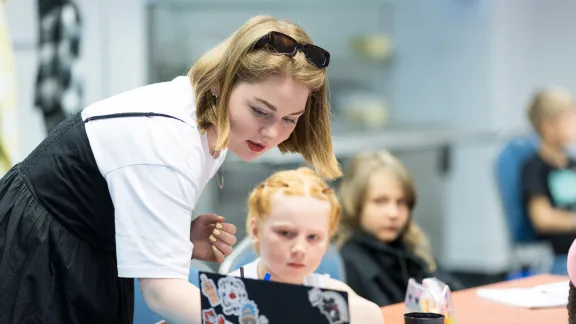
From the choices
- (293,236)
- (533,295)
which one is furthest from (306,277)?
(533,295)

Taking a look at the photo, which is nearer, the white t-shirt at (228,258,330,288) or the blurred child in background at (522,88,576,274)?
the white t-shirt at (228,258,330,288)

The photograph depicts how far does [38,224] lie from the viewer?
1808 millimetres

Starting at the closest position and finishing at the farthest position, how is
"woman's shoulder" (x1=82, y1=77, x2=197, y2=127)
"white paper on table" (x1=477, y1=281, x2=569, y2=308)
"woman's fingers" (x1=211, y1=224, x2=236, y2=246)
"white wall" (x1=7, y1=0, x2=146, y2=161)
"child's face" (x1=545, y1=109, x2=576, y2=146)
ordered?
"woman's shoulder" (x1=82, y1=77, x2=197, y2=127) → "woman's fingers" (x1=211, y1=224, x2=236, y2=246) → "white paper on table" (x1=477, y1=281, x2=569, y2=308) → "white wall" (x1=7, y1=0, x2=146, y2=161) → "child's face" (x1=545, y1=109, x2=576, y2=146)

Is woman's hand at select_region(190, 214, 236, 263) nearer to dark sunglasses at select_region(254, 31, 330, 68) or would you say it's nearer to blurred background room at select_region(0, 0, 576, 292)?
dark sunglasses at select_region(254, 31, 330, 68)

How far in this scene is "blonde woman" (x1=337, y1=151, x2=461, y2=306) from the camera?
3.36 metres

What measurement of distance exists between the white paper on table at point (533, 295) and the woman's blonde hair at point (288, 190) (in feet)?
1.79

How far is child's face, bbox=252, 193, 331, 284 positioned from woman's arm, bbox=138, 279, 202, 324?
0.80 metres

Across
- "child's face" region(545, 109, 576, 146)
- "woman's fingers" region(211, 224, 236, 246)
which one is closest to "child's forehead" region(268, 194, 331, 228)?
"woman's fingers" region(211, 224, 236, 246)

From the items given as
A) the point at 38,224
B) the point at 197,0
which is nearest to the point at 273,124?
the point at 38,224

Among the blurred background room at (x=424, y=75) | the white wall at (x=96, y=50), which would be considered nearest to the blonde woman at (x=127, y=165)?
the white wall at (x=96, y=50)

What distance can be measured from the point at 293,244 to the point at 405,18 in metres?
4.60

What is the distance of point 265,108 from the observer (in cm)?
176

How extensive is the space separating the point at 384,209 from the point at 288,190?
3.43 ft

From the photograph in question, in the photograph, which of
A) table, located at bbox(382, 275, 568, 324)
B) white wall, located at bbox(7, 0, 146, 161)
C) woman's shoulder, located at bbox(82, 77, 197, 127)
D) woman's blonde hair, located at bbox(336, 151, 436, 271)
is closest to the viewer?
woman's shoulder, located at bbox(82, 77, 197, 127)
